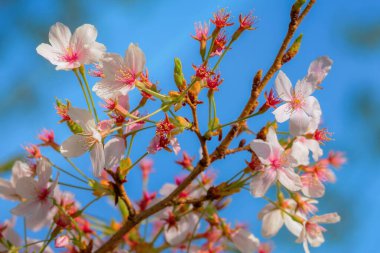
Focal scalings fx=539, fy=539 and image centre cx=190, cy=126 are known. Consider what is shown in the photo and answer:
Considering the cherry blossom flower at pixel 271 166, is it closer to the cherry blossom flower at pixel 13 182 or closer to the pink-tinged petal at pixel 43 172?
the pink-tinged petal at pixel 43 172

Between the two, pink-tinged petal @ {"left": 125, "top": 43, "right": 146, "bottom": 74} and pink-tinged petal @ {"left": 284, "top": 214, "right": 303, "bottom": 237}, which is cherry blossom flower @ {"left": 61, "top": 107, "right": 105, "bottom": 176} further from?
pink-tinged petal @ {"left": 284, "top": 214, "right": 303, "bottom": 237}

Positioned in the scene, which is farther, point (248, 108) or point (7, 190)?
point (7, 190)

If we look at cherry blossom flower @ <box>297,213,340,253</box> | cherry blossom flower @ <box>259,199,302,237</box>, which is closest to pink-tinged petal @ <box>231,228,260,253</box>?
cherry blossom flower @ <box>259,199,302,237</box>

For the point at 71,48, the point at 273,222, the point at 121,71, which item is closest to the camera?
the point at 121,71

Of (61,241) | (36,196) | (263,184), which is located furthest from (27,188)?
(263,184)

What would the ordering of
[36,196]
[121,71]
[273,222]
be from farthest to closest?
1. [273,222]
2. [36,196]
3. [121,71]

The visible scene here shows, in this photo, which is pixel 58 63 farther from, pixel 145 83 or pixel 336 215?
pixel 336 215

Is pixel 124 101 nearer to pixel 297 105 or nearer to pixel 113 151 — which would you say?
pixel 113 151
